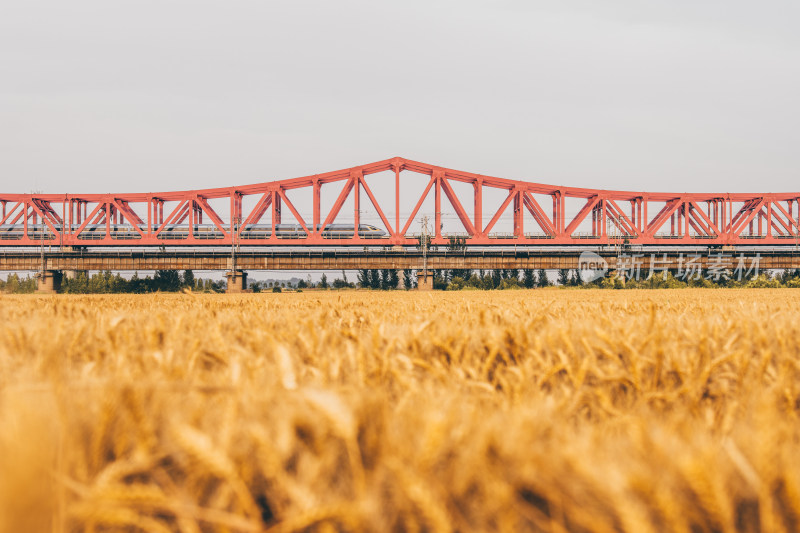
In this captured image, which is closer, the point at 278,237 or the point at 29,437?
the point at 29,437

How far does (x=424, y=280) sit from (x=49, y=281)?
49.1 m

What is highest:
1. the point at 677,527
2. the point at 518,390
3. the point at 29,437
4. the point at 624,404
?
the point at 29,437

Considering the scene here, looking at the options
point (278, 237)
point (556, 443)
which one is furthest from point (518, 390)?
point (278, 237)

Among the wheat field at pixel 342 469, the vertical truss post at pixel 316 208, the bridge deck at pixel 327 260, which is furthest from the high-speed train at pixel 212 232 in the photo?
the wheat field at pixel 342 469

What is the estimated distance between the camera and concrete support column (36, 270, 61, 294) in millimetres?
64438

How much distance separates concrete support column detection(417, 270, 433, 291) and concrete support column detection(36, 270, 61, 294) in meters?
46.2

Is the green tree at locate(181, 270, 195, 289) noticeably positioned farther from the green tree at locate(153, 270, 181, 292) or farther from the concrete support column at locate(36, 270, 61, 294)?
the concrete support column at locate(36, 270, 61, 294)

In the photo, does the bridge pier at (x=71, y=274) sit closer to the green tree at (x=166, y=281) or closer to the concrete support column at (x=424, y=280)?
the green tree at (x=166, y=281)

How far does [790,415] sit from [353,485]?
211 centimetres

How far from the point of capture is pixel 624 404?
8.16 ft

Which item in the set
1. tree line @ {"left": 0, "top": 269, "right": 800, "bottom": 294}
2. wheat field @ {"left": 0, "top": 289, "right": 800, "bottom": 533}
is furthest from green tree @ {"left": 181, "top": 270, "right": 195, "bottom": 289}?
wheat field @ {"left": 0, "top": 289, "right": 800, "bottom": 533}

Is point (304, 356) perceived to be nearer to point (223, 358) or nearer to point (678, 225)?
point (223, 358)

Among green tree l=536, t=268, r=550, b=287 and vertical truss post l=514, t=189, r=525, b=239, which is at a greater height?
vertical truss post l=514, t=189, r=525, b=239

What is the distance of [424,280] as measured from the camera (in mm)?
67562
